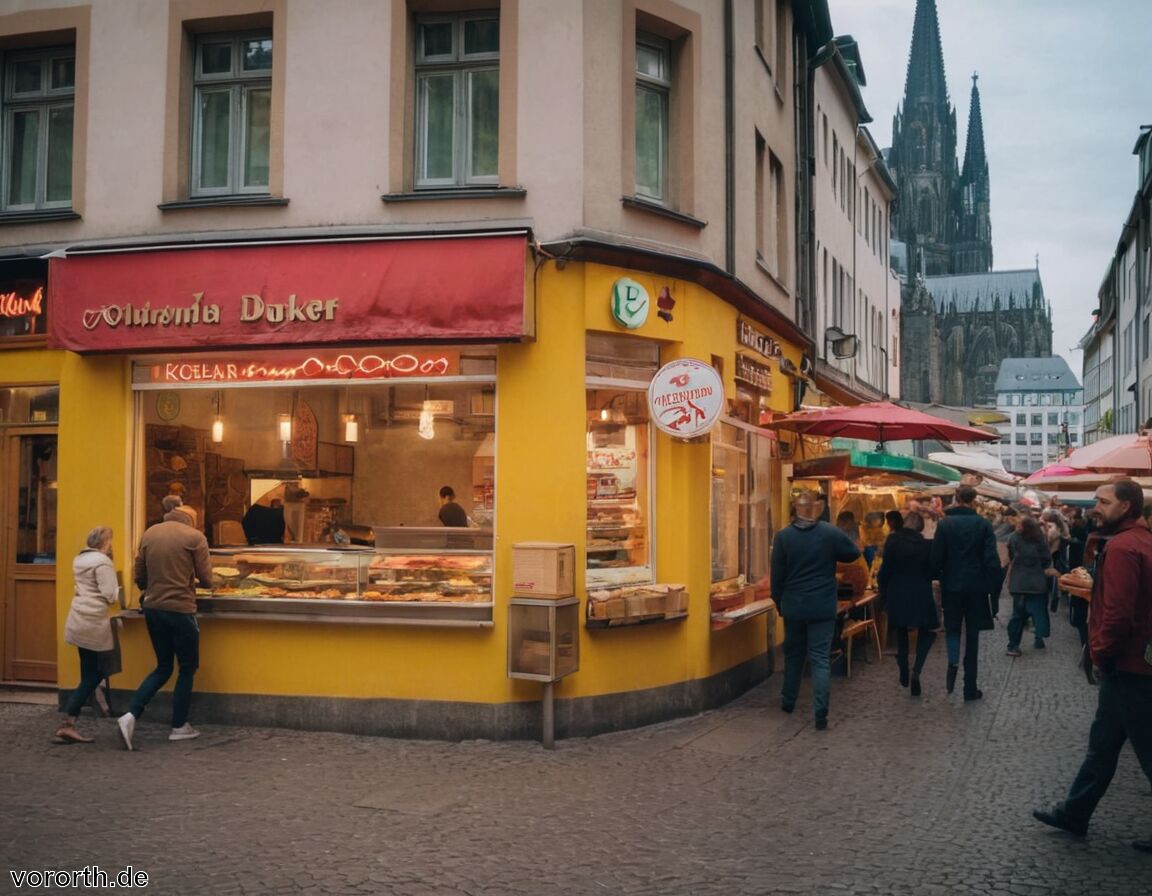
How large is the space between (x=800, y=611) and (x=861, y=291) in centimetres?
2126

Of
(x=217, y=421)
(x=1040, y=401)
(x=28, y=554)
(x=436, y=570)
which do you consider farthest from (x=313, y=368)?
(x=1040, y=401)

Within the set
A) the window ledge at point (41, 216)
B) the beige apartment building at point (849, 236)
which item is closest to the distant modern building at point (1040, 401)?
the beige apartment building at point (849, 236)

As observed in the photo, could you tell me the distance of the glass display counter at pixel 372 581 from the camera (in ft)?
33.3

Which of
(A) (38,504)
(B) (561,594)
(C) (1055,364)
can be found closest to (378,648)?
(B) (561,594)

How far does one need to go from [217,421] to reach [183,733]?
3.17m

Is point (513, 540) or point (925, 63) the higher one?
point (925, 63)

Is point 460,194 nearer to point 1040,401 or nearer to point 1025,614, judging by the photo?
point 1025,614

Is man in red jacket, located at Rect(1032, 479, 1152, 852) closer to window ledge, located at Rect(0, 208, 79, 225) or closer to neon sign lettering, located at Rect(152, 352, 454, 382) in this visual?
neon sign lettering, located at Rect(152, 352, 454, 382)

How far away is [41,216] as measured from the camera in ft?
37.4

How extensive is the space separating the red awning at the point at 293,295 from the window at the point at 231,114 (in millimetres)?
1082

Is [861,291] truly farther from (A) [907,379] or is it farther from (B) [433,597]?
(A) [907,379]

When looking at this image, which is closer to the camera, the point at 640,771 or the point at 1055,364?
the point at 640,771

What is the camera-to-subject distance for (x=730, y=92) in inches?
475

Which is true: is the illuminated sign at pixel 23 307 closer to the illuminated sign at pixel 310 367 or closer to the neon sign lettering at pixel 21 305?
the neon sign lettering at pixel 21 305
